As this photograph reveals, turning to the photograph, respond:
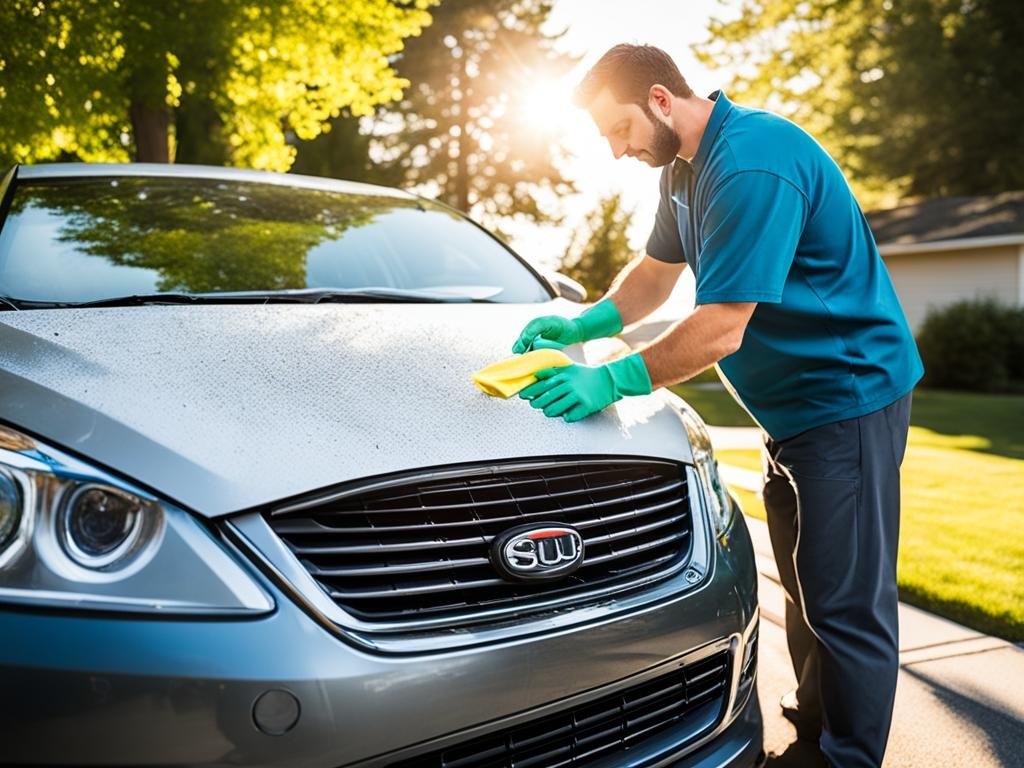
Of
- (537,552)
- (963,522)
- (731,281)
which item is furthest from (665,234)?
(963,522)

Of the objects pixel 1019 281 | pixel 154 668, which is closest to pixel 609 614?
pixel 154 668

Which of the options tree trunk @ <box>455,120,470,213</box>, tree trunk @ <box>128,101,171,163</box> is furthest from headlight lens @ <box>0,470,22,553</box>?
tree trunk @ <box>455,120,470,213</box>

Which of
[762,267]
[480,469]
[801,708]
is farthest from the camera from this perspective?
[801,708]

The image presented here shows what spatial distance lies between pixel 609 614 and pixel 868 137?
1467 inches

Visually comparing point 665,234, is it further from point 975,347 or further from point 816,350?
point 975,347

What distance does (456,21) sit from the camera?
28.5 meters

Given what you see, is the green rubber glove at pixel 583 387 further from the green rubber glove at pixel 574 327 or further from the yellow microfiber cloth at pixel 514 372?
the green rubber glove at pixel 574 327

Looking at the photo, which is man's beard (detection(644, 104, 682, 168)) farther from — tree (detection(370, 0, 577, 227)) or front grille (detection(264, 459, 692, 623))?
tree (detection(370, 0, 577, 227))

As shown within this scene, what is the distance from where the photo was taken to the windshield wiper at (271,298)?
7.82 feet

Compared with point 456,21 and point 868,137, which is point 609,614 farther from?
point 868,137

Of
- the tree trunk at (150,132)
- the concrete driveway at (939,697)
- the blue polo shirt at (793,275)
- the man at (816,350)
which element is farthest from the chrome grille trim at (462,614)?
the tree trunk at (150,132)

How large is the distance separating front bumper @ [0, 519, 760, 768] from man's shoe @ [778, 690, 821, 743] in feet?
5.00

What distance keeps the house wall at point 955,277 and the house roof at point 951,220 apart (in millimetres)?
441

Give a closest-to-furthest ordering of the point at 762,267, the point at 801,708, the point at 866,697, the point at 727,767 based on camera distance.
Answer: the point at 727,767 < the point at 762,267 < the point at 866,697 < the point at 801,708
